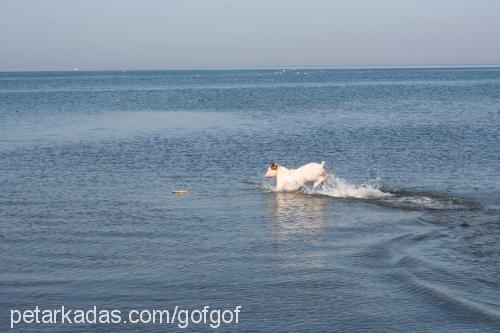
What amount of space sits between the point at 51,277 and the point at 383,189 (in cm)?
1243

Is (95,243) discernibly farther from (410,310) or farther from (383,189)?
(383,189)

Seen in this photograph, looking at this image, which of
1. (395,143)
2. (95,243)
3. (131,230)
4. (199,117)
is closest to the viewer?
(95,243)

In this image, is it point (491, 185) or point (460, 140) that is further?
point (460, 140)

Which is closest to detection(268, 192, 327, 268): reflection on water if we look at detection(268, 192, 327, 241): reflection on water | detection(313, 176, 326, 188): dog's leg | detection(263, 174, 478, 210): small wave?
detection(268, 192, 327, 241): reflection on water

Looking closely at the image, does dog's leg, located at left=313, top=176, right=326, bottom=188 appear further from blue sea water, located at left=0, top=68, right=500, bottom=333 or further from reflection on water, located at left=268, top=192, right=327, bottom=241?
reflection on water, located at left=268, top=192, right=327, bottom=241

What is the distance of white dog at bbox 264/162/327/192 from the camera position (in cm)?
2206

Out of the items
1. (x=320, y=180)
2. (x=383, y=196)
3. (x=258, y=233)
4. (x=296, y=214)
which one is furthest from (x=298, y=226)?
(x=383, y=196)

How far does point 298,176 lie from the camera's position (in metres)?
22.3

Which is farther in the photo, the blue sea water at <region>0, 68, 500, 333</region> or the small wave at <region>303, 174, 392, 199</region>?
the small wave at <region>303, 174, 392, 199</region>

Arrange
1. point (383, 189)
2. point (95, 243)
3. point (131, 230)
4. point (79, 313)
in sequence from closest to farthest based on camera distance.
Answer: point (79, 313)
point (95, 243)
point (131, 230)
point (383, 189)

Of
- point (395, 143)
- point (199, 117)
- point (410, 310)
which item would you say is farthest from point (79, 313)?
point (199, 117)

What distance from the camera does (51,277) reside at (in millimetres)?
13266

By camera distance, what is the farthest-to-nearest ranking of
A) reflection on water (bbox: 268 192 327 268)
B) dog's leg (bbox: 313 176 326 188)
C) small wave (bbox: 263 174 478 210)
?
dog's leg (bbox: 313 176 326 188)
small wave (bbox: 263 174 478 210)
reflection on water (bbox: 268 192 327 268)

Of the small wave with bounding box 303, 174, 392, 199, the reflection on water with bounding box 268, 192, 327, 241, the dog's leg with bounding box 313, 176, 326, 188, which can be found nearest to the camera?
the reflection on water with bounding box 268, 192, 327, 241
